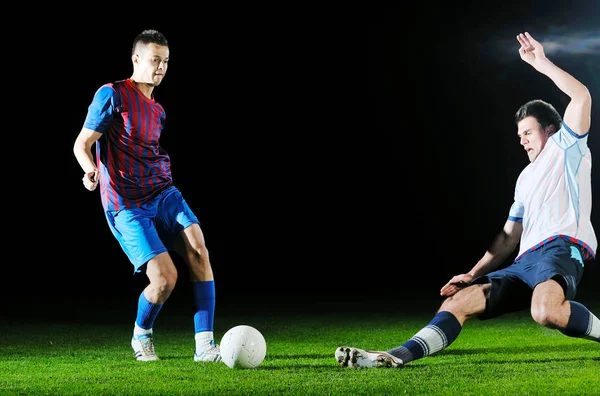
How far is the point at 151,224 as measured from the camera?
4.07 m

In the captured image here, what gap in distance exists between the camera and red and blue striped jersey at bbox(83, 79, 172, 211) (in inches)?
158

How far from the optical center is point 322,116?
10.7 meters

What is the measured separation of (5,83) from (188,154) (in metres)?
2.22

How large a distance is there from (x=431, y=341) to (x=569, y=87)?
1.17 m

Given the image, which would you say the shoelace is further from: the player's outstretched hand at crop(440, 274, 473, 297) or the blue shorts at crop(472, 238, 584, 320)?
the blue shorts at crop(472, 238, 584, 320)

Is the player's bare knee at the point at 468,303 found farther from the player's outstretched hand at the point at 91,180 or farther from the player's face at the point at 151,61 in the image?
the player's face at the point at 151,61

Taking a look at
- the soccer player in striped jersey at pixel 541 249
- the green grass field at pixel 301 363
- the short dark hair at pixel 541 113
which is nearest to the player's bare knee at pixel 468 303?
the soccer player in striped jersey at pixel 541 249

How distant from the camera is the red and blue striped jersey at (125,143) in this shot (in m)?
4.02

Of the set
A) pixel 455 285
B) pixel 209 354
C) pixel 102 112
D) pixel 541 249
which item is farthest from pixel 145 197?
pixel 541 249

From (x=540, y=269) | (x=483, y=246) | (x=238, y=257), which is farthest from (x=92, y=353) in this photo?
(x=483, y=246)

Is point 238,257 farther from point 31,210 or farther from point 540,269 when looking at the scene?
point 540,269

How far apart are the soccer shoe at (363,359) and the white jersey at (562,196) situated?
2.55 ft

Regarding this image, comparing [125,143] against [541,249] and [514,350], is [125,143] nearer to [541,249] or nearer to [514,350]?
[541,249]

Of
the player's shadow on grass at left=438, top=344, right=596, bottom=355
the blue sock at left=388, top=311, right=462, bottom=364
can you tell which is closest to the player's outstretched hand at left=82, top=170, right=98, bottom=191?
the blue sock at left=388, top=311, right=462, bottom=364
